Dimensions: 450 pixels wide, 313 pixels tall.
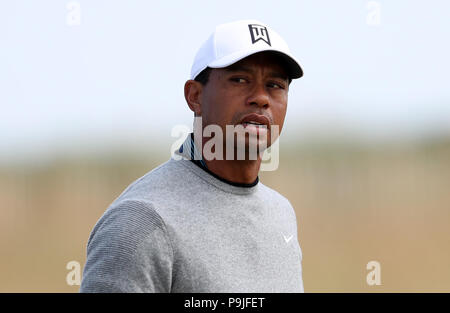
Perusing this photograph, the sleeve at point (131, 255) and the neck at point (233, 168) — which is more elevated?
the neck at point (233, 168)

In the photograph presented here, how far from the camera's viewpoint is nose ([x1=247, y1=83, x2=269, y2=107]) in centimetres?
235

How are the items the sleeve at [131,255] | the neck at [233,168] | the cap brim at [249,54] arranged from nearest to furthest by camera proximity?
the sleeve at [131,255] < the cap brim at [249,54] < the neck at [233,168]

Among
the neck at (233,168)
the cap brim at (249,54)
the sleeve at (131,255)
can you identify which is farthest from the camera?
the neck at (233,168)

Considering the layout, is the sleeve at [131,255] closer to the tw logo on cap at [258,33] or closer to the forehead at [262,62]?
the forehead at [262,62]

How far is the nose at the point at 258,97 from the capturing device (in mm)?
2354

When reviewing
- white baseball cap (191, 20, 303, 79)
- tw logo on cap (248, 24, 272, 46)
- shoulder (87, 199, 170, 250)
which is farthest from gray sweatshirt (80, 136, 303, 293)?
tw logo on cap (248, 24, 272, 46)

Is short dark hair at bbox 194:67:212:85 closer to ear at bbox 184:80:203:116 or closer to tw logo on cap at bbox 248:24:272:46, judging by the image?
ear at bbox 184:80:203:116

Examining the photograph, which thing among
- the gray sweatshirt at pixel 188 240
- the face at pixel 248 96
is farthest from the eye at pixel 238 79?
the gray sweatshirt at pixel 188 240

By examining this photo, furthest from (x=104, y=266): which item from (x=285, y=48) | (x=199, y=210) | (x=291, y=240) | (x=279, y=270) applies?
(x=285, y=48)

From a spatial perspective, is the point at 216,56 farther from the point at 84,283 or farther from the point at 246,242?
the point at 84,283

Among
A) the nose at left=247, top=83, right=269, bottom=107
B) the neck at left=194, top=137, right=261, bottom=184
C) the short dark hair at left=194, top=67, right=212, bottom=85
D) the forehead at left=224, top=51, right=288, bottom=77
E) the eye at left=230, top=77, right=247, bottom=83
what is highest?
the forehead at left=224, top=51, right=288, bottom=77

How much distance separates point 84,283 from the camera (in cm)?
203

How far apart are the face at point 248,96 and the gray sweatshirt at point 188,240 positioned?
9.8 inches

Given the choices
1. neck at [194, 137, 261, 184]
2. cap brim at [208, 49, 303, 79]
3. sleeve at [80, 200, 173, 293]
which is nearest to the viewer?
sleeve at [80, 200, 173, 293]
